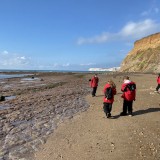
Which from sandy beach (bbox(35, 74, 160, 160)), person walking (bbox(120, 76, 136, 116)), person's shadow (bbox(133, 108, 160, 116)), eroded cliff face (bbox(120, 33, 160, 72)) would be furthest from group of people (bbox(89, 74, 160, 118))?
eroded cliff face (bbox(120, 33, 160, 72))

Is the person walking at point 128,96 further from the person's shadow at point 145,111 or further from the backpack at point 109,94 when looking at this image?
the backpack at point 109,94

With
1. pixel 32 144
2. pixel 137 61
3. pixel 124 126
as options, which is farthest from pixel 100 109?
pixel 137 61

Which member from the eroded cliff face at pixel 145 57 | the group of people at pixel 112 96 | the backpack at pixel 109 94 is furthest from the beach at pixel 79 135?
the eroded cliff face at pixel 145 57

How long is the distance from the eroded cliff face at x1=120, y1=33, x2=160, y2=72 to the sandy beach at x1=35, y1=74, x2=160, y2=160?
72.7 meters

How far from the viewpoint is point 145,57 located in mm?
95125

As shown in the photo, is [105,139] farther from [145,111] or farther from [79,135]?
[145,111]

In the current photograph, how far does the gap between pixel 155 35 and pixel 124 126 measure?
9897 centimetres

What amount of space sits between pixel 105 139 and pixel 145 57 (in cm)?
9054

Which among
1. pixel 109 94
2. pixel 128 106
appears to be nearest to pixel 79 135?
pixel 109 94

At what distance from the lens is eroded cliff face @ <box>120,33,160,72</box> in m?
87.6

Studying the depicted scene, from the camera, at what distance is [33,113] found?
1345 cm

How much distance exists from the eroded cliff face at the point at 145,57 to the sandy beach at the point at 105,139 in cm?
7272

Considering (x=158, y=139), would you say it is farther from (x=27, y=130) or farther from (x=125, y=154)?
(x=27, y=130)

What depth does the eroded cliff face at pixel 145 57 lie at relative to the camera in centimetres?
8762
